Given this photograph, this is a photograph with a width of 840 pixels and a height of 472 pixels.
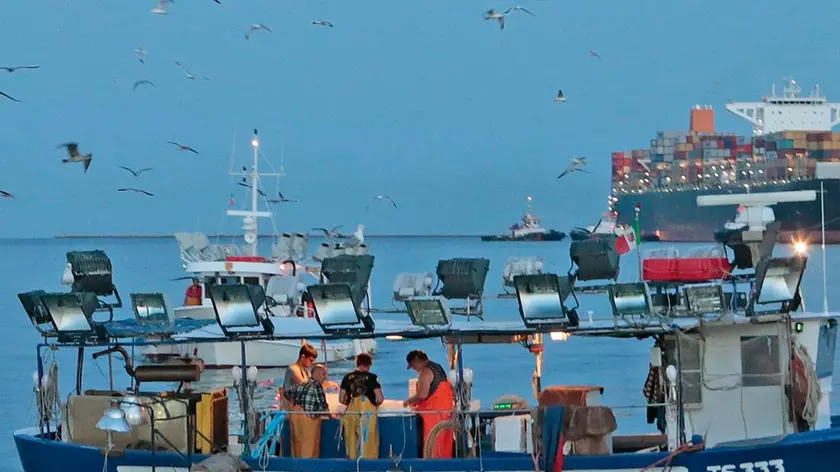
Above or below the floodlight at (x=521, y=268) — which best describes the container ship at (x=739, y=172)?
above

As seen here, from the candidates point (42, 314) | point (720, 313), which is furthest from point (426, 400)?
point (42, 314)

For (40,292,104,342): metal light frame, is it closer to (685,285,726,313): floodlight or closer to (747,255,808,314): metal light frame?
(685,285,726,313): floodlight

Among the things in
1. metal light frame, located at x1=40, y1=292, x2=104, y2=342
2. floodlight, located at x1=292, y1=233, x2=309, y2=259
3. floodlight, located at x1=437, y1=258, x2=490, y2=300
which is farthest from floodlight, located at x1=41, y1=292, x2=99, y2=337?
floodlight, located at x1=292, y1=233, x2=309, y2=259

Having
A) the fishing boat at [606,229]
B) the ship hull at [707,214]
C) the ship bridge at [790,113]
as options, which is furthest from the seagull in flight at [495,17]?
the ship bridge at [790,113]

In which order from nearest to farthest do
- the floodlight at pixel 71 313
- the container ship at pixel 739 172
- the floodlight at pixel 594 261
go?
1. the floodlight at pixel 71 313
2. the floodlight at pixel 594 261
3. the container ship at pixel 739 172

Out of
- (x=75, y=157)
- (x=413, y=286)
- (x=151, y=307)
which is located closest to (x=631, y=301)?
(x=413, y=286)

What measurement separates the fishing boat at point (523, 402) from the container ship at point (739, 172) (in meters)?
87.3

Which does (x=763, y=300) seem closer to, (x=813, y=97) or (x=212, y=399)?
(x=212, y=399)

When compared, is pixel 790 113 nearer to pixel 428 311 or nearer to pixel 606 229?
pixel 606 229

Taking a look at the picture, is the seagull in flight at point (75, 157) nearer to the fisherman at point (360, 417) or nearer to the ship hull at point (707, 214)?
the fisherman at point (360, 417)

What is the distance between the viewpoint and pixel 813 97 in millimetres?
134625

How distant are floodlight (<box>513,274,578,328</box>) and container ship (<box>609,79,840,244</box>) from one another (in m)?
88.3

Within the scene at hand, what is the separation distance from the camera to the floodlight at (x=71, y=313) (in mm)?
12344

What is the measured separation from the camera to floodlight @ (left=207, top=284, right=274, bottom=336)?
39.1ft
